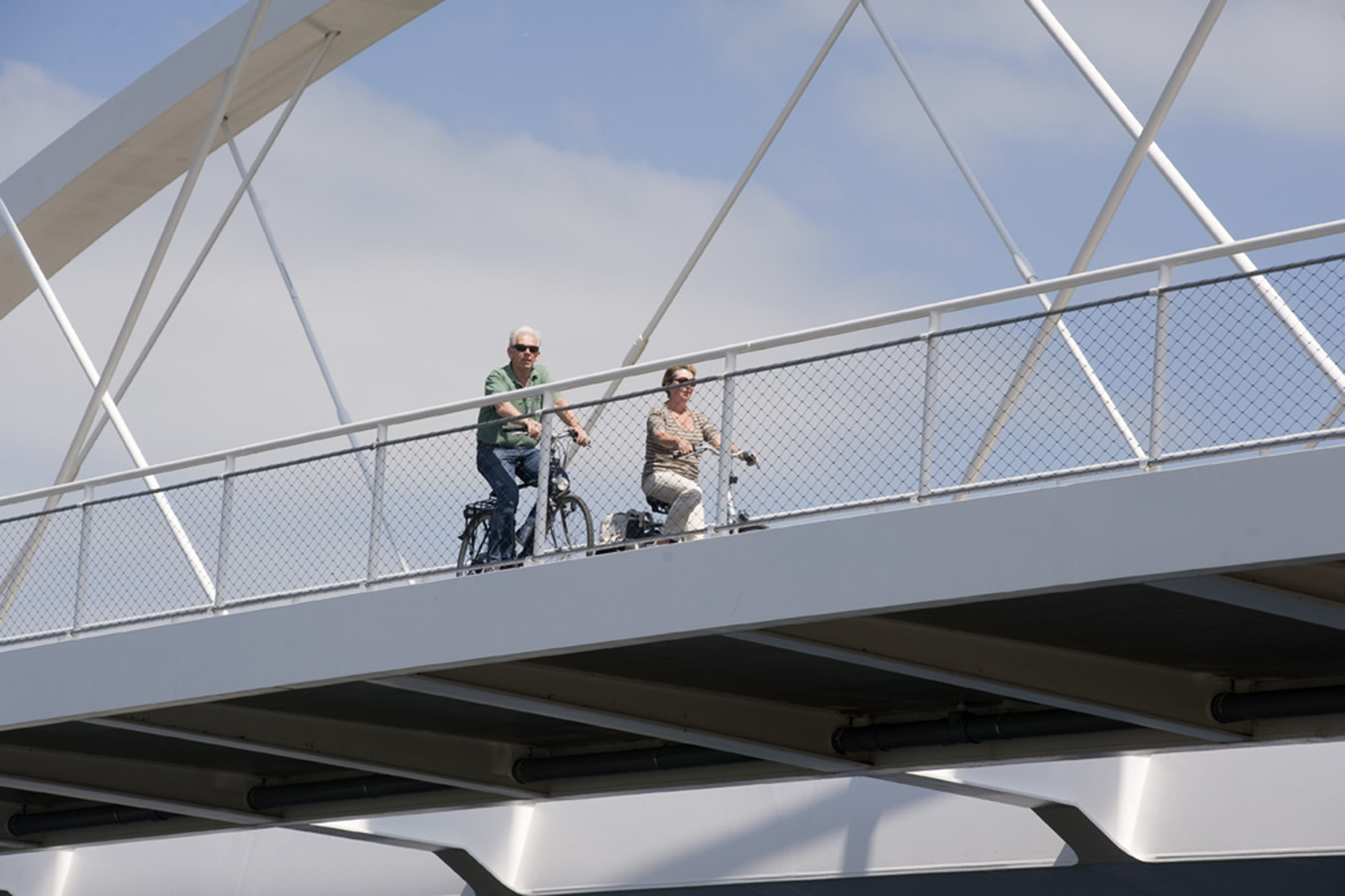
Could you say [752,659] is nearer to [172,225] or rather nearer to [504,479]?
[504,479]

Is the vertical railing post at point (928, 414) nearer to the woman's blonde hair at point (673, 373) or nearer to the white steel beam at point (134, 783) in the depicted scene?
the woman's blonde hair at point (673, 373)

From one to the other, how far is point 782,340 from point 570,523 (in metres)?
1.94

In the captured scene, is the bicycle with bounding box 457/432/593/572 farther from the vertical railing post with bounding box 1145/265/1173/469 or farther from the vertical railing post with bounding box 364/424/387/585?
the vertical railing post with bounding box 1145/265/1173/469

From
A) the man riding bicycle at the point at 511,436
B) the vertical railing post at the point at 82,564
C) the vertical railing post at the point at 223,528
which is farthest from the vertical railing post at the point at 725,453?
the vertical railing post at the point at 82,564

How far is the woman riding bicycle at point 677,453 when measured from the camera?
13.5 m

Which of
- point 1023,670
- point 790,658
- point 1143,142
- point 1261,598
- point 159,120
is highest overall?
point 159,120

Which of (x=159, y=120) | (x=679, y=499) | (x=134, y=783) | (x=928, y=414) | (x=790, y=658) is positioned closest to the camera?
(x=928, y=414)

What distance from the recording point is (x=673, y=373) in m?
14.1

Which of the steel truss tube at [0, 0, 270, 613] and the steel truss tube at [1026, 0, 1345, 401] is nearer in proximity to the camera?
the steel truss tube at [1026, 0, 1345, 401]

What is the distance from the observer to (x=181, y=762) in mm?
20469

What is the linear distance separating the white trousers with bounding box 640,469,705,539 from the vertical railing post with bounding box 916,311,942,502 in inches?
66.0

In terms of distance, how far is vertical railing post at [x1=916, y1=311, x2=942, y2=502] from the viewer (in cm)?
1223

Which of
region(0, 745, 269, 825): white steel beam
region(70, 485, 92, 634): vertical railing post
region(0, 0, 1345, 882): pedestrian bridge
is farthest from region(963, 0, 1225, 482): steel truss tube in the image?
region(0, 745, 269, 825): white steel beam

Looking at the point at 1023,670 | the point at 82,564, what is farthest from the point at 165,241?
the point at 1023,670
